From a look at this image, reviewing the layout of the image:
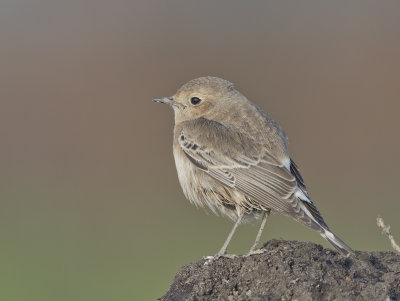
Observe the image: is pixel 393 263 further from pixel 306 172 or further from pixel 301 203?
pixel 306 172

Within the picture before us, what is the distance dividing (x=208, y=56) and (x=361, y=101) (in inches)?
232

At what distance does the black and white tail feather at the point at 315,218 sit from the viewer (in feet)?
22.8

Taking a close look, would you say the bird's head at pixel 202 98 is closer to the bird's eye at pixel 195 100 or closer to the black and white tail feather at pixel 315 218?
the bird's eye at pixel 195 100

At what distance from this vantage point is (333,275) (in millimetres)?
6160

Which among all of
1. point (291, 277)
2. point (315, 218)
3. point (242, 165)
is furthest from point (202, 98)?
point (291, 277)

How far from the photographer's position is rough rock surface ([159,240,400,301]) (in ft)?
19.3

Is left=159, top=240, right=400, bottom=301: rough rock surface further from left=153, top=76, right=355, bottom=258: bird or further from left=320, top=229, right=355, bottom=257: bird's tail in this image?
left=153, top=76, right=355, bottom=258: bird

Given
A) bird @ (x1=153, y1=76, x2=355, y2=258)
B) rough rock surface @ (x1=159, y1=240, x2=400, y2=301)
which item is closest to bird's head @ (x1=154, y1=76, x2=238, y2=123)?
bird @ (x1=153, y1=76, x2=355, y2=258)

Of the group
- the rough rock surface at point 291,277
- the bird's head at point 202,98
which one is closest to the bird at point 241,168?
the bird's head at point 202,98

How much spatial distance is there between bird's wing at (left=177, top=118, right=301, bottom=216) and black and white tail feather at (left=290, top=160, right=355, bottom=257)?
0.35ft

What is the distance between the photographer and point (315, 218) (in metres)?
7.69

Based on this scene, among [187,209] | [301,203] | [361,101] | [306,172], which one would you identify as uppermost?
[361,101]

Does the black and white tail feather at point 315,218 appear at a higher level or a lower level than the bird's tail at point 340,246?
higher

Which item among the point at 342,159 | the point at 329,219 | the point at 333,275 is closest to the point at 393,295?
the point at 333,275
